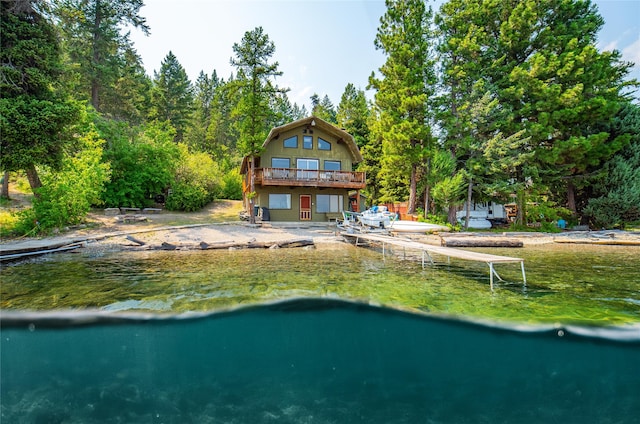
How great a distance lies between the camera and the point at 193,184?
27219 millimetres

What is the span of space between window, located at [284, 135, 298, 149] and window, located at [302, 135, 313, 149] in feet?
2.04

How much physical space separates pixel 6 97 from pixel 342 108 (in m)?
34.2

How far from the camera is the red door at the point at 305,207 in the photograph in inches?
946

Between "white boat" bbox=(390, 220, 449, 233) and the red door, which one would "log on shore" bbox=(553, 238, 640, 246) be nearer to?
"white boat" bbox=(390, 220, 449, 233)

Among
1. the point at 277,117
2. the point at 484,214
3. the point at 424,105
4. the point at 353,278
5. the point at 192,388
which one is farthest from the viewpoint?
the point at 484,214

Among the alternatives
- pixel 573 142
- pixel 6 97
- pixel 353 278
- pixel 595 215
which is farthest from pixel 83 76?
pixel 595 215

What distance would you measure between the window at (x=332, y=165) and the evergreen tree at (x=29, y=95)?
16.1m

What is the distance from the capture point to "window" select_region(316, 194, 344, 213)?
24556 millimetres

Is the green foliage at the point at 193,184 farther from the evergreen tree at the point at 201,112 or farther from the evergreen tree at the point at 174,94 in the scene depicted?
the evergreen tree at the point at 174,94

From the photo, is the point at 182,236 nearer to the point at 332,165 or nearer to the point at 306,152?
the point at 306,152

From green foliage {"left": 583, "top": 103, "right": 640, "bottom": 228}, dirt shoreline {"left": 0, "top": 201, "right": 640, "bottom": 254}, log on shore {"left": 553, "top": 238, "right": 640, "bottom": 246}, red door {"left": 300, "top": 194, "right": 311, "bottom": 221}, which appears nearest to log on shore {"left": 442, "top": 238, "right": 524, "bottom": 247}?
dirt shoreline {"left": 0, "top": 201, "right": 640, "bottom": 254}

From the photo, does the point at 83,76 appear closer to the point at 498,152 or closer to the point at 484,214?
the point at 498,152

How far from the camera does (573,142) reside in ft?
66.5

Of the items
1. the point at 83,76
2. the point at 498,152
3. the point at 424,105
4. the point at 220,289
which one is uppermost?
the point at 83,76
